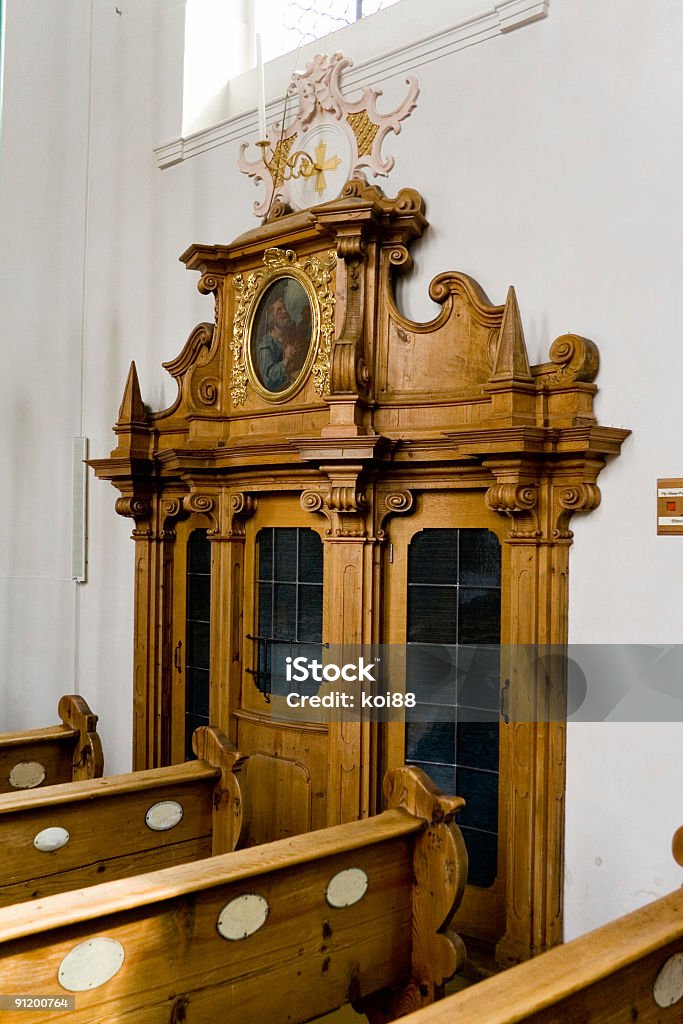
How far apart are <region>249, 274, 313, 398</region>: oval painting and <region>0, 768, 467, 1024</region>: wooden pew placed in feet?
7.63

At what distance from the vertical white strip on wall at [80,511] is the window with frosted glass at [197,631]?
3.24 ft

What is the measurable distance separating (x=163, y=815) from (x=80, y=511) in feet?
10.5

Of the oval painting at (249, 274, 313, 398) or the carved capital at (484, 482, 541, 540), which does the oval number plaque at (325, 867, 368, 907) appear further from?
the oval painting at (249, 274, 313, 398)

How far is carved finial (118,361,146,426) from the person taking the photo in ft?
17.6

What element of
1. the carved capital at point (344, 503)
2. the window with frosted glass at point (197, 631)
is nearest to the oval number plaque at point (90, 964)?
the carved capital at point (344, 503)

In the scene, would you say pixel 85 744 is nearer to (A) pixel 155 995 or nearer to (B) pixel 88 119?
(A) pixel 155 995

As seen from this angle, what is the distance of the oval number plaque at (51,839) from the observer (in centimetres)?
285

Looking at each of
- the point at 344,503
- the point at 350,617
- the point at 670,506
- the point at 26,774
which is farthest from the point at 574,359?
the point at 26,774

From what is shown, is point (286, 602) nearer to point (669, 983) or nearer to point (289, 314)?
point (289, 314)

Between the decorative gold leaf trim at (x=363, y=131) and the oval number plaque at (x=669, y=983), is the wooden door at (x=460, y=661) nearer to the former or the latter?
the decorative gold leaf trim at (x=363, y=131)

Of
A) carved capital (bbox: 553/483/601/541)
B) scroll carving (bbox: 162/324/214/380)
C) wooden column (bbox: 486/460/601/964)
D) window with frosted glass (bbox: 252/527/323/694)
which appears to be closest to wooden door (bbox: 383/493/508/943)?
wooden column (bbox: 486/460/601/964)

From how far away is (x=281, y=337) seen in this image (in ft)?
15.3

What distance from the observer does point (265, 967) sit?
2.24 metres

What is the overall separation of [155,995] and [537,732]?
199 cm
